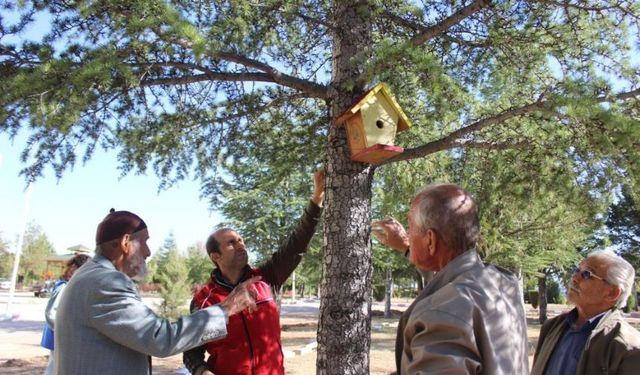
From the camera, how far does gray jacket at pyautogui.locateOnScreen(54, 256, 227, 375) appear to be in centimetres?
226

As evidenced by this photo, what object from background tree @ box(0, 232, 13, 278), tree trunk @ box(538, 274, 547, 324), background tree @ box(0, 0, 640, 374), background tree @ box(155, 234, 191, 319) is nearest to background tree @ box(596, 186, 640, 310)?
tree trunk @ box(538, 274, 547, 324)

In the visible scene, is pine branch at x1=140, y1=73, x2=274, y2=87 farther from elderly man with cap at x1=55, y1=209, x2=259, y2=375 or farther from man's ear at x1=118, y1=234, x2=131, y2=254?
elderly man with cap at x1=55, y1=209, x2=259, y2=375

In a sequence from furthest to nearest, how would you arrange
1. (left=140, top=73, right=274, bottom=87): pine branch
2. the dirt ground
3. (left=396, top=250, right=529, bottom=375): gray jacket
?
the dirt ground
(left=140, top=73, right=274, bottom=87): pine branch
(left=396, top=250, right=529, bottom=375): gray jacket

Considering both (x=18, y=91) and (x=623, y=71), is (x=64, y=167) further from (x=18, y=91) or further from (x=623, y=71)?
(x=623, y=71)

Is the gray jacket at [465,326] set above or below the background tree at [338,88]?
below

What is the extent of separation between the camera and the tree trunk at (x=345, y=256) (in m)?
3.51

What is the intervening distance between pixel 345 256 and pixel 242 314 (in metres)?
0.81

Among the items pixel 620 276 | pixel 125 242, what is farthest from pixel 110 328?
pixel 620 276

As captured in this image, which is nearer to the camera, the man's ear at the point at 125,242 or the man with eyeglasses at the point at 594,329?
the man's ear at the point at 125,242

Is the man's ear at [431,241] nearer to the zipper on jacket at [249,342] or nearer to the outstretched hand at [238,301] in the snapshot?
the outstretched hand at [238,301]

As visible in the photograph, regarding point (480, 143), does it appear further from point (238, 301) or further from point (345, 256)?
point (238, 301)

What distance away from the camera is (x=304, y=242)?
3.75 meters

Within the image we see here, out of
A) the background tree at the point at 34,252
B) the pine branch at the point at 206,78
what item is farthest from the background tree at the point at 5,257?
the pine branch at the point at 206,78

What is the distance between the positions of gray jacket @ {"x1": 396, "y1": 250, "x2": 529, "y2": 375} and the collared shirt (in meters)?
1.53
